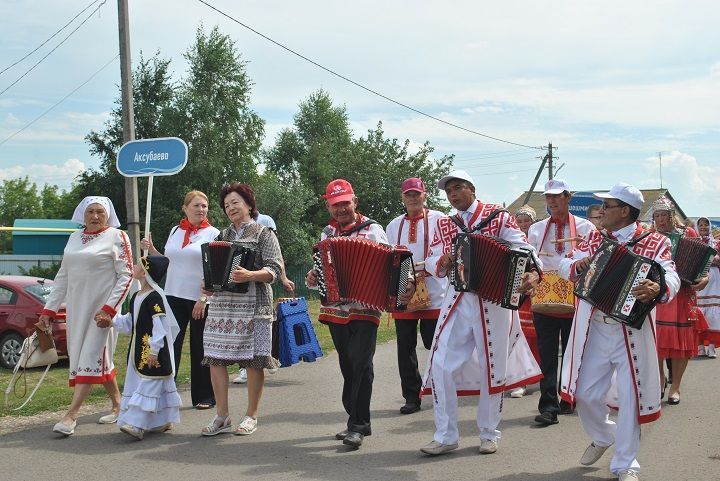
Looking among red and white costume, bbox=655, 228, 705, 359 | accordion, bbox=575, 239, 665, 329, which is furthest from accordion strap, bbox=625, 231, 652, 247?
red and white costume, bbox=655, 228, 705, 359

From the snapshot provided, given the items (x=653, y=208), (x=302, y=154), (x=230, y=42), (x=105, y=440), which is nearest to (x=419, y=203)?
(x=653, y=208)

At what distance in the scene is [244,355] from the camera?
714cm

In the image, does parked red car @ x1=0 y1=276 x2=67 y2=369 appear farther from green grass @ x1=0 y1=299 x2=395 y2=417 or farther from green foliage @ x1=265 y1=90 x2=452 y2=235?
green foliage @ x1=265 y1=90 x2=452 y2=235

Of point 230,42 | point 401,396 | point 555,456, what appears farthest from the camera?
point 230,42

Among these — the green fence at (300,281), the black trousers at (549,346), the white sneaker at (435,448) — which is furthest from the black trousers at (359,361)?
the green fence at (300,281)

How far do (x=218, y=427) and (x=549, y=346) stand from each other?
324cm

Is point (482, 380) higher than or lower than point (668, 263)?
lower

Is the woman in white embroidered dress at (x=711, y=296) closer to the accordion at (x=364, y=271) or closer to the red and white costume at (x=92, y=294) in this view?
the accordion at (x=364, y=271)

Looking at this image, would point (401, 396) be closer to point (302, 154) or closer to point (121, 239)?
point (121, 239)

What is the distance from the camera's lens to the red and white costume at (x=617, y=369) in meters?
5.69

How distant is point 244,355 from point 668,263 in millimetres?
3431

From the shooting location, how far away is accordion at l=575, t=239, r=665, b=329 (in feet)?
18.2

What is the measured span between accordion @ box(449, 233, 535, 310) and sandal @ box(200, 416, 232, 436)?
2.36 metres

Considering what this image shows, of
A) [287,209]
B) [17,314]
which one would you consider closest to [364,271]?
[17,314]
